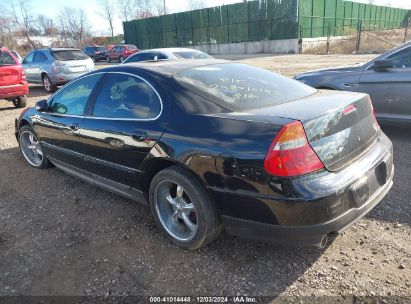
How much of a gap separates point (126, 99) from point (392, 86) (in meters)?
3.97

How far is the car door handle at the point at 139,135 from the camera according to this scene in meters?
3.00

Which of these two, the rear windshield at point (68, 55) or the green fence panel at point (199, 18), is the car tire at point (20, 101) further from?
the green fence panel at point (199, 18)

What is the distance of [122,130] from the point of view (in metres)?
3.21

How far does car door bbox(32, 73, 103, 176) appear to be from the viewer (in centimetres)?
384

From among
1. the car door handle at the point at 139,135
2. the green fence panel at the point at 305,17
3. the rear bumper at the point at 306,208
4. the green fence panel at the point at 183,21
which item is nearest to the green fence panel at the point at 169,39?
the green fence panel at the point at 183,21

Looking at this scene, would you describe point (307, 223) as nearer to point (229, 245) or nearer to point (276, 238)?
point (276, 238)

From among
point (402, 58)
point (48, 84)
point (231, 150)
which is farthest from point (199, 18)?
point (231, 150)

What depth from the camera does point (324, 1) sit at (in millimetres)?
32438

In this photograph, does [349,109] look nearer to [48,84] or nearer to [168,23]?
[48,84]

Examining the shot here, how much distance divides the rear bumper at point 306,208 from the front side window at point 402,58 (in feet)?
10.9

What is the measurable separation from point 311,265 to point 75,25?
225 ft

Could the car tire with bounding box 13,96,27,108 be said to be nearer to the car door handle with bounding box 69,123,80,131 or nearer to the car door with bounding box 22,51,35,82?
the car door with bounding box 22,51,35,82

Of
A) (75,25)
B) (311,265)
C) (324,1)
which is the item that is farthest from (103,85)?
(75,25)

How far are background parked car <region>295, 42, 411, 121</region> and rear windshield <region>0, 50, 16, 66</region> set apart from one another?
849cm
